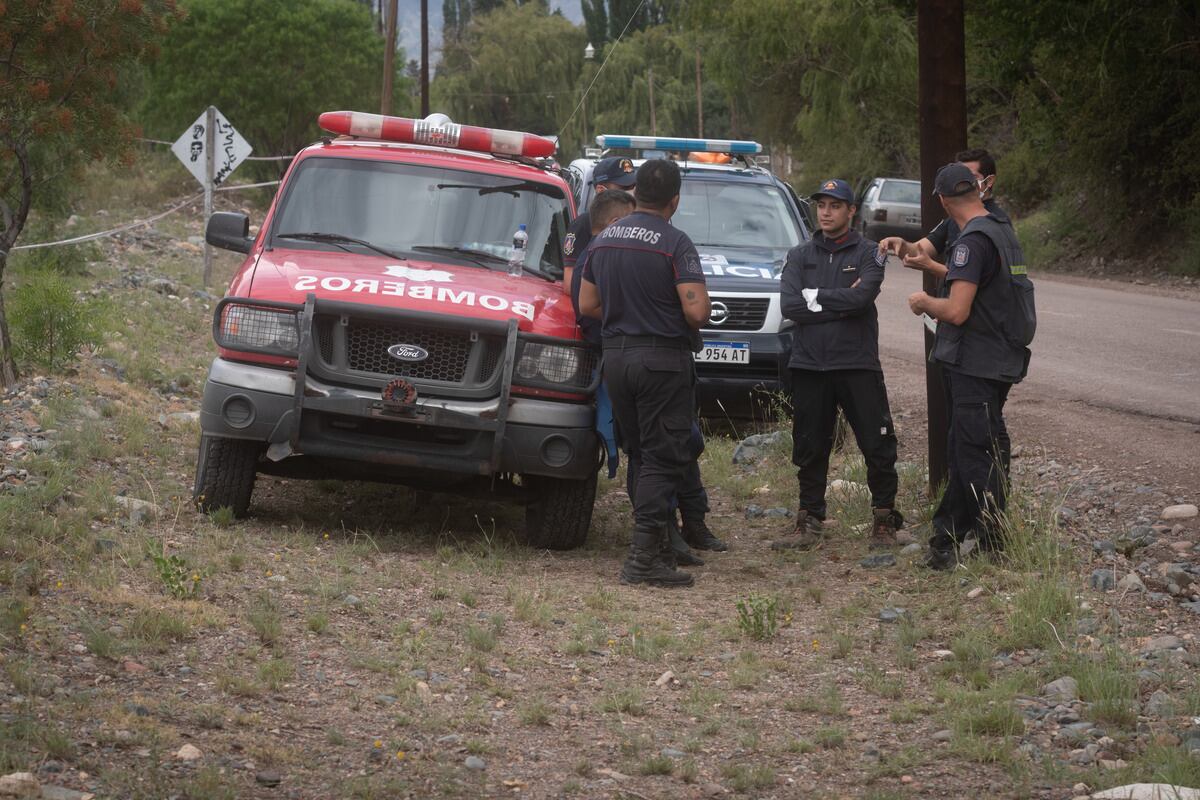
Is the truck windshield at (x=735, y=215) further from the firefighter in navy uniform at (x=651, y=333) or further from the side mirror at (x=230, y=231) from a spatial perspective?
the firefighter in navy uniform at (x=651, y=333)

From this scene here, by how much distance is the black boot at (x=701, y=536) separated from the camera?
791 centimetres

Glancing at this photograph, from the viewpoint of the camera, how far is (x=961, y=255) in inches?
257

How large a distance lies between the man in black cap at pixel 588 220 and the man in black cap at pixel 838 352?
98 centimetres

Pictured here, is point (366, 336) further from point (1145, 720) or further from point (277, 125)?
point (277, 125)

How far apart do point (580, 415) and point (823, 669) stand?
185 centimetres

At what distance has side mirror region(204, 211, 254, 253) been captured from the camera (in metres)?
7.86

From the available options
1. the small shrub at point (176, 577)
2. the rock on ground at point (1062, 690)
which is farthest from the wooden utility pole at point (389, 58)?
the rock on ground at point (1062, 690)

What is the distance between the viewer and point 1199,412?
10586mm

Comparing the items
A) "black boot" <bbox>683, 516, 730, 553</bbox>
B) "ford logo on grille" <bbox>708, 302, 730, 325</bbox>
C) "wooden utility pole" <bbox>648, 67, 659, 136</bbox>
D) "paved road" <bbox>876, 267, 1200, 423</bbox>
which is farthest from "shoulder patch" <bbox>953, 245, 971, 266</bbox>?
"wooden utility pole" <bbox>648, 67, 659, 136</bbox>

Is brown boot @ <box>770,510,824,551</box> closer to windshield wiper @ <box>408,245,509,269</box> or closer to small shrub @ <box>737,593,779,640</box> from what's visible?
small shrub @ <box>737,593,779,640</box>

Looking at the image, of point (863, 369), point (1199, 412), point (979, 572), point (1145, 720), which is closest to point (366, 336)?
point (863, 369)

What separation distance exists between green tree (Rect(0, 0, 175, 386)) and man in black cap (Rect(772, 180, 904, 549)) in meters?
5.17

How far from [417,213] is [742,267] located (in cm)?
371

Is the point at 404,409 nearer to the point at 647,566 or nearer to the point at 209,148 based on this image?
the point at 647,566
